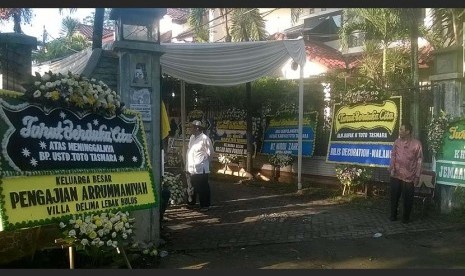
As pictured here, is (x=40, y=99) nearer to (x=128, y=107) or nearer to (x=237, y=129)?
(x=128, y=107)

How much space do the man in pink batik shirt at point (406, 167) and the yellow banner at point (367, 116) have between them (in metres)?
1.38

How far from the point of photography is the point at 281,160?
11227mm

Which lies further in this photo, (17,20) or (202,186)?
(17,20)

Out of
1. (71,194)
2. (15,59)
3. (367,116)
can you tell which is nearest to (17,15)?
(15,59)

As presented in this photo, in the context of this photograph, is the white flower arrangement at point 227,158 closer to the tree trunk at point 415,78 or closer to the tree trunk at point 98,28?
the tree trunk at point 98,28

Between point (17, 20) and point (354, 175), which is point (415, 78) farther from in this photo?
point (17, 20)

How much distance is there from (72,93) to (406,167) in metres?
5.22

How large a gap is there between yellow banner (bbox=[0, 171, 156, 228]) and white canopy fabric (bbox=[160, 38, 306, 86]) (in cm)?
264

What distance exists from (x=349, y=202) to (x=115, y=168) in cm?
554

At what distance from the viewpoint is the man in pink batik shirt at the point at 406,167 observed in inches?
282

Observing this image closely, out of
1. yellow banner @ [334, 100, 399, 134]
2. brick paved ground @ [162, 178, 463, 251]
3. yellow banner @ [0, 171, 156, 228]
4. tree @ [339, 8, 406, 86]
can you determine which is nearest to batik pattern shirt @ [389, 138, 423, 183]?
brick paved ground @ [162, 178, 463, 251]

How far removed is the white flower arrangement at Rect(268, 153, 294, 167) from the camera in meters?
11.2

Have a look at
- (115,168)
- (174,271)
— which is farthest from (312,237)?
(115,168)

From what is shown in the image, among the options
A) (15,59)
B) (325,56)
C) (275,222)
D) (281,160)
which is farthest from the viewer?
(325,56)
